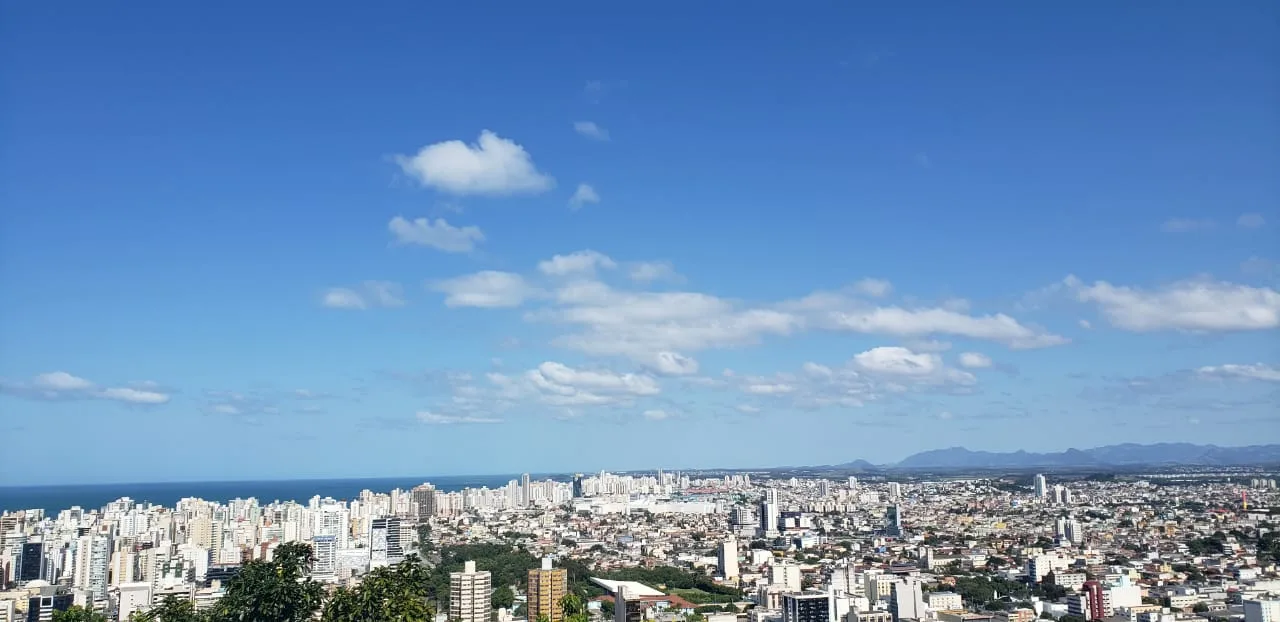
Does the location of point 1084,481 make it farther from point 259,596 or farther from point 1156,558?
point 259,596

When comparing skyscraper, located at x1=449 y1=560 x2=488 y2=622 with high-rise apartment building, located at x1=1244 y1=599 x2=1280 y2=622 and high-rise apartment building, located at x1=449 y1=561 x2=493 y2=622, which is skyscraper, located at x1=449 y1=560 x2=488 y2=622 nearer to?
high-rise apartment building, located at x1=449 y1=561 x2=493 y2=622

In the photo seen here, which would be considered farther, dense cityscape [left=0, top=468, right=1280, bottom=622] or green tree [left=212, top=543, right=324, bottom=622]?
dense cityscape [left=0, top=468, right=1280, bottom=622]

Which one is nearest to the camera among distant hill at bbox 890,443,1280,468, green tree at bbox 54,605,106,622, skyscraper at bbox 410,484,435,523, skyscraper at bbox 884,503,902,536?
green tree at bbox 54,605,106,622

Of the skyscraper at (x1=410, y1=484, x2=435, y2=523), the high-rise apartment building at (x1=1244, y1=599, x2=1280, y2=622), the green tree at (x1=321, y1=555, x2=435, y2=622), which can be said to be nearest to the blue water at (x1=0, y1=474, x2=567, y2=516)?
the skyscraper at (x1=410, y1=484, x2=435, y2=523)

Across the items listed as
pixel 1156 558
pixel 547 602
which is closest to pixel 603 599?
pixel 547 602

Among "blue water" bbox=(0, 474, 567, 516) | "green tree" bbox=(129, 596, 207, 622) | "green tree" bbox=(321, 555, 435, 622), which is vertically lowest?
"blue water" bbox=(0, 474, 567, 516)

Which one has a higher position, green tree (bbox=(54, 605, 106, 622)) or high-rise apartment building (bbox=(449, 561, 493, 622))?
green tree (bbox=(54, 605, 106, 622))

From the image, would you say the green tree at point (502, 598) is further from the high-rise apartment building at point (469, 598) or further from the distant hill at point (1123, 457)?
the distant hill at point (1123, 457)
